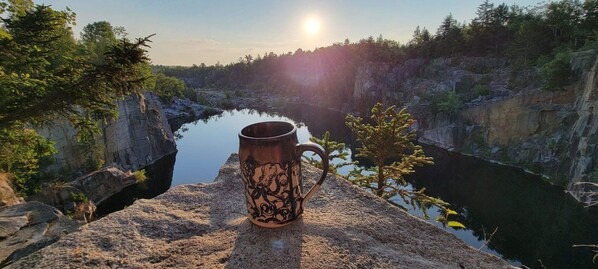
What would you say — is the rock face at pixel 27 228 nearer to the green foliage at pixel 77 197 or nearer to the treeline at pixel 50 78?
the treeline at pixel 50 78

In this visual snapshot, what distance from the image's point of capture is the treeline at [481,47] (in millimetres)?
37469

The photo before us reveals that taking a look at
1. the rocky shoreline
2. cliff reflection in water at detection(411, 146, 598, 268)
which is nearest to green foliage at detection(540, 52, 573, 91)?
cliff reflection in water at detection(411, 146, 598, 268)

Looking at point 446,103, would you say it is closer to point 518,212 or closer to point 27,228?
point 518,212

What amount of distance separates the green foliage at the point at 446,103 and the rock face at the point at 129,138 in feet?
Result: 122

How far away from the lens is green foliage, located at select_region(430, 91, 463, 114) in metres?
41.4

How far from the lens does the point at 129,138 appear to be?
3031 centimetres

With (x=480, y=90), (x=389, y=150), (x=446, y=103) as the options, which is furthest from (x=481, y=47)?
(x=389, y=150)

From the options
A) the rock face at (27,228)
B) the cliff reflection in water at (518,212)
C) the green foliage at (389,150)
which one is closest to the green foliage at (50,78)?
the rock face at (27,228)

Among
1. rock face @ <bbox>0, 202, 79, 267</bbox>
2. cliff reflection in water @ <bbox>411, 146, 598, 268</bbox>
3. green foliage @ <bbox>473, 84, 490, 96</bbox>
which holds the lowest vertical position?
cliff reflection in water @ <bbox>411, 146, 598, 268</bbox>

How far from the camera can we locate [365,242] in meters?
2.07

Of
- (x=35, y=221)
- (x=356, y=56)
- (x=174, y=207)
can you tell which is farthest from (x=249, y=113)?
(x=174, y=207)

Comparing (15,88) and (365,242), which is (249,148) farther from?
(15,88)

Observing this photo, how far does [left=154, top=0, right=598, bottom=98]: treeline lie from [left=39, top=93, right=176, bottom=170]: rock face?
4294 cm

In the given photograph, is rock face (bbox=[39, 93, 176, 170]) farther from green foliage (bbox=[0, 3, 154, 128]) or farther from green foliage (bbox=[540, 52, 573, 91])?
green foliage (bbox=[540, 52, 573, 91])
